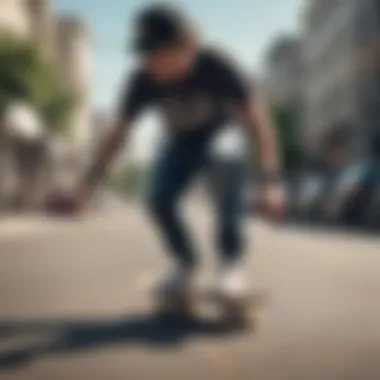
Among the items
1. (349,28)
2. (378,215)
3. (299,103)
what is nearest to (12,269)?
(378,215)

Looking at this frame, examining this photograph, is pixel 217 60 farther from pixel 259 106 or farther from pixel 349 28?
pixel 349 28

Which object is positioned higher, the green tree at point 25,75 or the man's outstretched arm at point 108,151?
the green tree at point 25,75

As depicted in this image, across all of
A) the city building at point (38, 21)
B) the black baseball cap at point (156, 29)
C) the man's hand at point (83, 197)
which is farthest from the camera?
the city building at point (38, 21)

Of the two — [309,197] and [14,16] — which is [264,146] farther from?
[14,16]

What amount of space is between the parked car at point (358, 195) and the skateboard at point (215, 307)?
1299 cm

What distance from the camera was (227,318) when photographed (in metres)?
4.37

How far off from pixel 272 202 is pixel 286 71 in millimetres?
84764

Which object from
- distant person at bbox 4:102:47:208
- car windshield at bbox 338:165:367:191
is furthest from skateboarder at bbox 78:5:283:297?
distant person at bbox 4:102:47:208

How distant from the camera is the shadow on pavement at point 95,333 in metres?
3.78

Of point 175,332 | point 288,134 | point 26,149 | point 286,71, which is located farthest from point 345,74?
point 175,332

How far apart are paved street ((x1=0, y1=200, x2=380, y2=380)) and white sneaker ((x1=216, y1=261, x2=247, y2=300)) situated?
0.56 feet

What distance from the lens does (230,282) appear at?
176 inches

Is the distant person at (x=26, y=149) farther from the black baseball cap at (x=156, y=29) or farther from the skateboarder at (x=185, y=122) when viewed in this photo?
the black baseball cap at (x=156, y=29)

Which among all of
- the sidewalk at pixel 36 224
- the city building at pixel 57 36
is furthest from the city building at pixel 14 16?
the sidewalk at pixel 36 224
